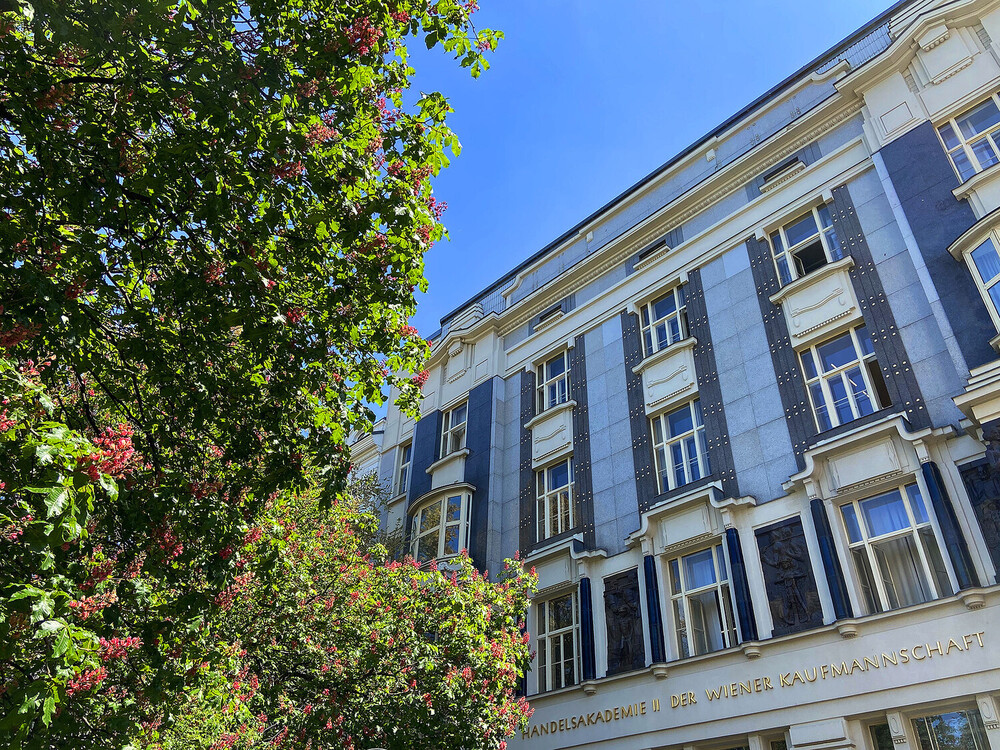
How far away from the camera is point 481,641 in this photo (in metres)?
14.6

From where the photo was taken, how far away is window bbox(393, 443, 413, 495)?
98.8ft

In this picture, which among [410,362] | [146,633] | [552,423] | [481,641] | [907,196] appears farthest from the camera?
[552,423]

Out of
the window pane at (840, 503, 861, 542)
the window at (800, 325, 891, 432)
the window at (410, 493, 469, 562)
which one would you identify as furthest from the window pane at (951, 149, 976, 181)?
the window at (410, 493, 469, 562)

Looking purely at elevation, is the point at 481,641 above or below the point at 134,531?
above

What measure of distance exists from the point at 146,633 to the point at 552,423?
57.2 ft

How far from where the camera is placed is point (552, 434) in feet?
78.5

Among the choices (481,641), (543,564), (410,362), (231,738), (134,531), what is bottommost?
(231,738)

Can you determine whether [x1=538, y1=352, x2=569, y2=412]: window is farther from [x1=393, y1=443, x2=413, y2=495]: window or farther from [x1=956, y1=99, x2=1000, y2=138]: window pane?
[x1=956, y1=99, x2=1000, y2=138]: window pane

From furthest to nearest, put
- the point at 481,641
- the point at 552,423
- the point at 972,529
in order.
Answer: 1. the point at 552,423
2. the point at 481,641
3. the point at 972,529

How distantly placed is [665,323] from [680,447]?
4325 mm

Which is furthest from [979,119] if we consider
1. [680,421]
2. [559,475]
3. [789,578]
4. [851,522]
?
[559,475]

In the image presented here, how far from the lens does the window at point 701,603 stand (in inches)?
659

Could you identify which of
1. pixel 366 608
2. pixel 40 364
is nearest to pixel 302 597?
pixel 366 608

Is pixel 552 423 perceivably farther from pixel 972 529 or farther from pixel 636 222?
pixel 972 529
